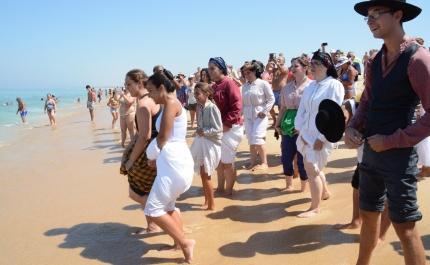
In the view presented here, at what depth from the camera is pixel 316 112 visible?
4.09 meters

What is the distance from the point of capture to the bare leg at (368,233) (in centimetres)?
266

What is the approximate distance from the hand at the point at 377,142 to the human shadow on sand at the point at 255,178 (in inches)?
150

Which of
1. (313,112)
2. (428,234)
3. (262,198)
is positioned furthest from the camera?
(262,198)

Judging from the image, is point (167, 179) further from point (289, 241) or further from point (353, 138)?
point (353, 138)

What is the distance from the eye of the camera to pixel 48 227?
192 inches

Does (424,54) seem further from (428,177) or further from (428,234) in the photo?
(428,177)

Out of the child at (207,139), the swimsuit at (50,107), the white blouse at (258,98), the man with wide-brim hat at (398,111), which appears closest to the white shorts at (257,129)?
the white blouse at (258,98)

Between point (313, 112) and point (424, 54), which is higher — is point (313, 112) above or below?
below

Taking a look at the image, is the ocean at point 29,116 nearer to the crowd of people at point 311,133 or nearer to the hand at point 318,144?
the crowd of people at point 311,133

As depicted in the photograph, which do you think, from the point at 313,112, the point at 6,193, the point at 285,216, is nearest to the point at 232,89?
the point at 313,112

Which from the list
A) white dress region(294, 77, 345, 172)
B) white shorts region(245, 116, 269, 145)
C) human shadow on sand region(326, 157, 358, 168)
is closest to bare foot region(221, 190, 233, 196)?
white shorts region(245, 116, 269, 145)

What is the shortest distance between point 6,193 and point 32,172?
171 cm

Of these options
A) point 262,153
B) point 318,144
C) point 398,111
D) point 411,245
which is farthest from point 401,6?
point 262,153

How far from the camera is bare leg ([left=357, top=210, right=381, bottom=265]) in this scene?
8.73 ft
